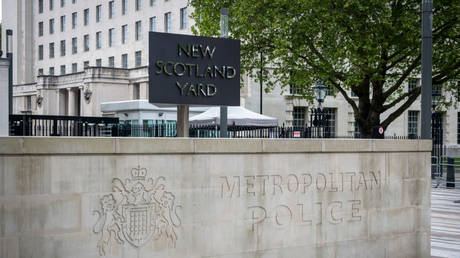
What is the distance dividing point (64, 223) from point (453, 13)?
79.9 feet

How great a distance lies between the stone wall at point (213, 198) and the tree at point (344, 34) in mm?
16789

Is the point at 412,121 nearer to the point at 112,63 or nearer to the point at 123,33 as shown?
the point at 123,33

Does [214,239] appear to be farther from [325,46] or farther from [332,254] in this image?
[325,46]

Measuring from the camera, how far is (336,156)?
10.1 meters

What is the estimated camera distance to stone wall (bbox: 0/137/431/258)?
285 inches

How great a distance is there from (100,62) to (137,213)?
68236 millimetres

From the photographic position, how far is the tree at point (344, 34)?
Result: 27875 mm

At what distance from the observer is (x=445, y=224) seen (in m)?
16.4

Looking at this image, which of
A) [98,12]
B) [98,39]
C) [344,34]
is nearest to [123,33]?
[98,39]

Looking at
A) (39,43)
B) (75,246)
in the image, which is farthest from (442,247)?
(39,43)

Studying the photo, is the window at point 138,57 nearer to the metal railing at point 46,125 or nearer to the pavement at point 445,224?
the metal railing at point 46,125

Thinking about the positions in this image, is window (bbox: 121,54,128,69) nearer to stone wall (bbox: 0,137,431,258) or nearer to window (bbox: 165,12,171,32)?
window (bbox: 165,12,171,32)

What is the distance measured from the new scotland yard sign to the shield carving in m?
2.25

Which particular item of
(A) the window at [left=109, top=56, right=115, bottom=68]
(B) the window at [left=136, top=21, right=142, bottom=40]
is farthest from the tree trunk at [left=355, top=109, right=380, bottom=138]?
(A) the window at [left=109, top=56, right=115, bottom=68]
